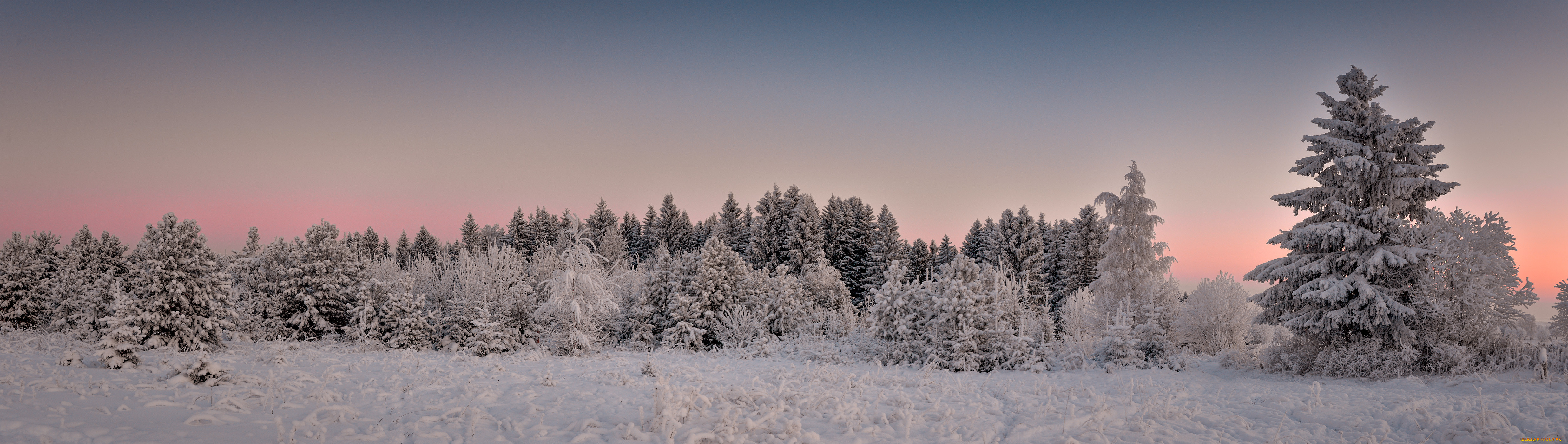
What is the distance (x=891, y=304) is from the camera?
1838 cm

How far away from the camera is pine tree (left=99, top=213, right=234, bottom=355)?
1557cm

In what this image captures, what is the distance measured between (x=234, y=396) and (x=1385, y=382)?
20.1m

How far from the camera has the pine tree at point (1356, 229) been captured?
14.0 metres

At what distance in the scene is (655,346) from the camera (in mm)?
21625

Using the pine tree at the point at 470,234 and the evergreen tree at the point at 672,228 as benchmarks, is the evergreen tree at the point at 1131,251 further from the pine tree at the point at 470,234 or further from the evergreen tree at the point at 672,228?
the pine tree at the point at 470,234

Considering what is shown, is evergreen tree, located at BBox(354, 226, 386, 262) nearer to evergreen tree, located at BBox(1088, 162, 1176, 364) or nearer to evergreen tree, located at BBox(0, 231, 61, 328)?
evergreen tree, located at BBox(0, 231, 61, 328)

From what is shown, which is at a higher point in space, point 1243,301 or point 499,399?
point 1243,301

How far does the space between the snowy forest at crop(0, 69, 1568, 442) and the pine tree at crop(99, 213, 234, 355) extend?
6 cm

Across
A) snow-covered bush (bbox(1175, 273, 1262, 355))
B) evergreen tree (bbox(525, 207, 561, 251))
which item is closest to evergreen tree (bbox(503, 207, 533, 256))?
evergreen tree (bbox(525, 207, 561, 251))

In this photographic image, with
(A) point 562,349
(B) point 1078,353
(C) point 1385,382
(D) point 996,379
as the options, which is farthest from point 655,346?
(C) point 1385,382

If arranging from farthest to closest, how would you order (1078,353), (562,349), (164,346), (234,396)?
(562,349) → (1078,353) → (164,346) → (234,396)

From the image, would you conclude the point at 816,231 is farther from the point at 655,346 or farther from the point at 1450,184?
the point at 1450,184

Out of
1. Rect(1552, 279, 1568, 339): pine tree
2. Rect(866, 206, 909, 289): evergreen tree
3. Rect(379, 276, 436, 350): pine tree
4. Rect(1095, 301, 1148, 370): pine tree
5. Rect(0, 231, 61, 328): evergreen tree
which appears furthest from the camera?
Rect(866, 206, 909, 289): evergreen tree

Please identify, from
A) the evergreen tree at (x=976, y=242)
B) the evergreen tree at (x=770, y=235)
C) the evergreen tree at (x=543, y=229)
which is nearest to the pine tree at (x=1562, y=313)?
the evergreen tree at (x=976, y=242)
